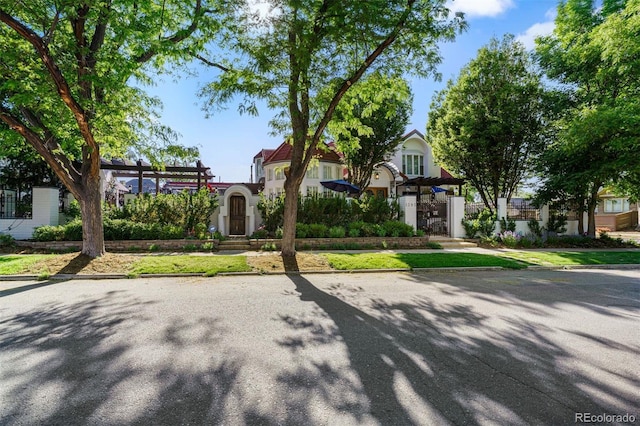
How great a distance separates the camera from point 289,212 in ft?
34.6

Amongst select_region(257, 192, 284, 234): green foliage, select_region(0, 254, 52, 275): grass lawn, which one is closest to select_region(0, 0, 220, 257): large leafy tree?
select_region(0, 254, 52, 275): grass lawn

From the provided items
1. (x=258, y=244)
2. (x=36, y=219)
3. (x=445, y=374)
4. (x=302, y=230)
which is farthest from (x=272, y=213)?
(x=445, y=374)

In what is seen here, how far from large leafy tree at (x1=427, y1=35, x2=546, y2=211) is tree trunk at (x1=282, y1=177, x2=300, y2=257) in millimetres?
12115

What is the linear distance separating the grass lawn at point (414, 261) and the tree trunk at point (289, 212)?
1411 mm

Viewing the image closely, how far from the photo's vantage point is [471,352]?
12.9 feet

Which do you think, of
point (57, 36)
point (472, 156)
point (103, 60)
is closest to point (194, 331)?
point (103, 60)

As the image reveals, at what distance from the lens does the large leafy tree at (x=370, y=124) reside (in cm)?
1070

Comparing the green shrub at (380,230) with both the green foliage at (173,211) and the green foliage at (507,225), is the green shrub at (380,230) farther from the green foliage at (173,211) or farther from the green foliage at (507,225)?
the green foliage at (173,211)

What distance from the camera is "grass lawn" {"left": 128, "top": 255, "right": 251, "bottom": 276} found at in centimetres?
895

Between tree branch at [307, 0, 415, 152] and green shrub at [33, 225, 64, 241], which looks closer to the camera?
tree branch at [307, 0, 415, 152]

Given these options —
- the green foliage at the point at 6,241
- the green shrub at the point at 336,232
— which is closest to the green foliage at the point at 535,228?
the green shrub at the point at 336,232

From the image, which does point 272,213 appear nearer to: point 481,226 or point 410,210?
point 410,210

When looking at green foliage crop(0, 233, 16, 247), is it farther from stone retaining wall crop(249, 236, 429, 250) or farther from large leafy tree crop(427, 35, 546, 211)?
large leafy tree crop(427, 35, 546, 211)

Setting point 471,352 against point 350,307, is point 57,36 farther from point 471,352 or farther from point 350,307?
point 471,352
